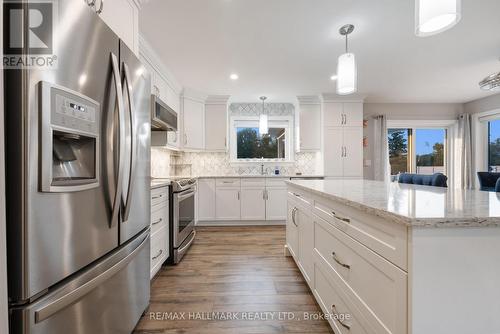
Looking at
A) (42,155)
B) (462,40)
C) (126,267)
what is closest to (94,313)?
(126,267)

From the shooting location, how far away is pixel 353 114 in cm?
429

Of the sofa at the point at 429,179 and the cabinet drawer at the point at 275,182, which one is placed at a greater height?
the sofa at the point at 429,179

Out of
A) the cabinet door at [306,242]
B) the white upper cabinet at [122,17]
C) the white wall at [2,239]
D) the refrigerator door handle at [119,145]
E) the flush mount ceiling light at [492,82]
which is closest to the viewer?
the white wall at [2,239]

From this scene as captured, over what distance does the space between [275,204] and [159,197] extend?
2.46m

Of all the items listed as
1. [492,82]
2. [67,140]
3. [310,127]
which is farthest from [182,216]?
[492,82]

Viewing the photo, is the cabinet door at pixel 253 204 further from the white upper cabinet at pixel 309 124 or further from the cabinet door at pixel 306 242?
the cabinet door at pixel 306 242

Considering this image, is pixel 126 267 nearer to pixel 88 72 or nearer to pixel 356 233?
pixel 88 72

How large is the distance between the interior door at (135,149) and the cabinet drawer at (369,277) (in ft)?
3.77

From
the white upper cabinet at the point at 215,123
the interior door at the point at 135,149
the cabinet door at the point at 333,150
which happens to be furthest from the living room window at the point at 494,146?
the interior door at the point at 135,149

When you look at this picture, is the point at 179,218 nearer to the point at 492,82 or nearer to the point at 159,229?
the point at 159,229

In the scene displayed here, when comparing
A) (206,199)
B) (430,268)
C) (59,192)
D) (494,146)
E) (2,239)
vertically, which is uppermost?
(494,146)

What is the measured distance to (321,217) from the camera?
151 cm

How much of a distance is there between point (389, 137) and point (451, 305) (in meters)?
5.13

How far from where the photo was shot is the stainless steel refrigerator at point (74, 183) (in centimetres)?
70
